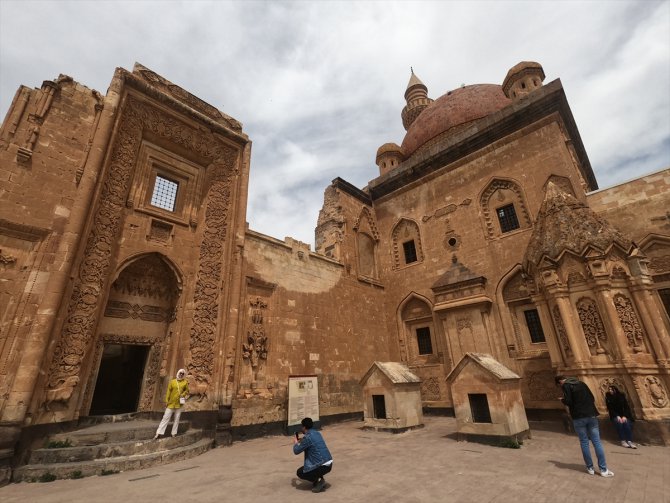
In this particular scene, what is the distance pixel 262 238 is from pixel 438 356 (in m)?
8.07

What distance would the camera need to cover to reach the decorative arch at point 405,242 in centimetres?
1472

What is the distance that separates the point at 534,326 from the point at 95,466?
39.4 ft

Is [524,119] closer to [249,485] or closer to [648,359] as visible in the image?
[648,359]

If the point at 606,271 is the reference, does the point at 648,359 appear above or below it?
below

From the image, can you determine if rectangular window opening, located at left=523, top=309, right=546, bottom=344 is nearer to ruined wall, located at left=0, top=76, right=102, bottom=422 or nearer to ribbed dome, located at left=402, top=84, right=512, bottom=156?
ribbed dome, located at left=402, top=84, right=512, bottom=156

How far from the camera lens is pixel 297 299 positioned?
11.3 metres

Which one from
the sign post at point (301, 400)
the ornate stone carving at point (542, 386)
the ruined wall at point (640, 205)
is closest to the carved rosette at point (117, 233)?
the sign post at point (301, 400)

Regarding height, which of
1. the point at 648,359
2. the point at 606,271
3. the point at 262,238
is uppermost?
the point at 262,238

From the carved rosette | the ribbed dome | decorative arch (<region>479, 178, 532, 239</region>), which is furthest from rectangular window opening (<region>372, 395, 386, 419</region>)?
the ribbed dome

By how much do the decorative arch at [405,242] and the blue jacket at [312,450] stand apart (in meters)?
11.0

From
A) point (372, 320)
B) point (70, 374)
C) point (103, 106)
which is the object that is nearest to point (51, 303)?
point (70, 374)

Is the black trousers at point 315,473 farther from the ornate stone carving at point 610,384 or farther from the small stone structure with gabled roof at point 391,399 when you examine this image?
the ornate stone carving at point 610,384

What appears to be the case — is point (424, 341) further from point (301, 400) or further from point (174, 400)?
point (174, 400)

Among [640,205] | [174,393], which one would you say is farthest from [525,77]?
[174,393]
